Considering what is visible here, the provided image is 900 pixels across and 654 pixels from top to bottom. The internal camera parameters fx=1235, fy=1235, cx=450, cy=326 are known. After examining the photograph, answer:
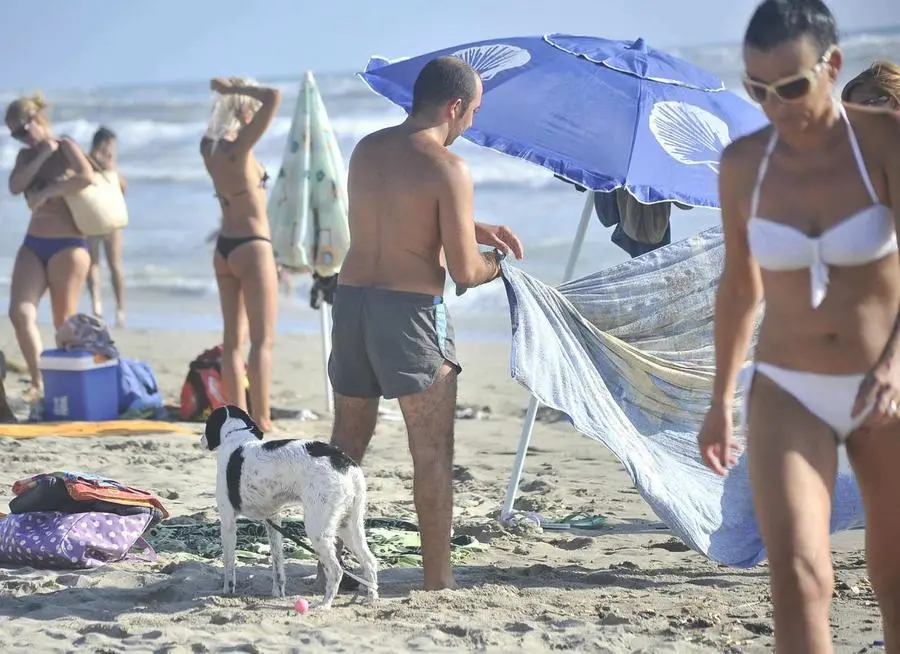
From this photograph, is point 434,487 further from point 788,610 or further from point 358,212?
point 788,610

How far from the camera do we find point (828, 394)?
285cm

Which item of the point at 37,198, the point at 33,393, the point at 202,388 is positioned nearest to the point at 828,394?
the point at 202,388

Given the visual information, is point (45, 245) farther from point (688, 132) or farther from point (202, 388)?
point (688, 132)

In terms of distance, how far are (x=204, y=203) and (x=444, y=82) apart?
17430 mm

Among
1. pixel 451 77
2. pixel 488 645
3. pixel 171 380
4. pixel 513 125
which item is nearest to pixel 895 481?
pixel 488 645

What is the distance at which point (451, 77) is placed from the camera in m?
4.10

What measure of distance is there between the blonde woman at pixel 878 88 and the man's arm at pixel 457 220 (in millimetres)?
1544

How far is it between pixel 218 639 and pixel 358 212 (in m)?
1.46

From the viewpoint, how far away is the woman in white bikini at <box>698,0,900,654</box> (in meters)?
2.76

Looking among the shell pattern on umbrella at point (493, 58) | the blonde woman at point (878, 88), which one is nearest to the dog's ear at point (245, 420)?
the shell pattern on umbrella at point (493, 58)

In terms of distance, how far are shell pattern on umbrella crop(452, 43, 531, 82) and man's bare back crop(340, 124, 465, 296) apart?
133cm

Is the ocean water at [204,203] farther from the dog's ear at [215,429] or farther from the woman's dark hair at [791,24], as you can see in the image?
the woman's dark hair at [791,24]

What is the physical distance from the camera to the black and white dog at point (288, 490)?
3.92 m

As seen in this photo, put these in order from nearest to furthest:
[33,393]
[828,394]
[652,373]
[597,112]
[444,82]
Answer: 1. [828,394]
2. [444,82]
3. [652,373]
4. [597,112]
5. [33,393]
